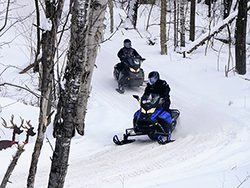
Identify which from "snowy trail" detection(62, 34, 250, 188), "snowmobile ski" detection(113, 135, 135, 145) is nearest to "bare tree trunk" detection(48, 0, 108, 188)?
"snowy trail" detection(62, 34, 250, 188)

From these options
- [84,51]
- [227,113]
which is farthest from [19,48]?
[84,51]

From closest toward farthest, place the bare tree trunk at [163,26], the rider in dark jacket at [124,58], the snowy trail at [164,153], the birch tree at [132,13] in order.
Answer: the snowy trail at [164,153] → the rider in dark jacket at [124,58] → the bare tree trunk at [163,26] → the birch tree at [132,13]

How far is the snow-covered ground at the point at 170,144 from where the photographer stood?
25.0 feet

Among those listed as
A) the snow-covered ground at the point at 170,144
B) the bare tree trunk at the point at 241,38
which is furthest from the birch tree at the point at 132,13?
the bare tree trunk at the point at 241,38

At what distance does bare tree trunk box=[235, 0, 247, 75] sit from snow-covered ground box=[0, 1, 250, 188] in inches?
16.1

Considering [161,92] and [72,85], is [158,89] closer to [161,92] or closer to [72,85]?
[161,92]

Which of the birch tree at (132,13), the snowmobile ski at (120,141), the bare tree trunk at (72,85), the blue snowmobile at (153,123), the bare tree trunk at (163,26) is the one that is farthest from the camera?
the birch tree at (132,13)

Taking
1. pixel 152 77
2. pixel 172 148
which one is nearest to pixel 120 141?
pixel 172 148

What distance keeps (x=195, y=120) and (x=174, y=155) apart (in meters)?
2.56

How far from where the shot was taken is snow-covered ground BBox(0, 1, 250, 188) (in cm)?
762

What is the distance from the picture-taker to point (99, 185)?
757cm

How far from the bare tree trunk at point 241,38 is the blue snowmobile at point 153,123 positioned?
755 cm

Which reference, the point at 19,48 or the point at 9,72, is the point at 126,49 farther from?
the point at 19,48

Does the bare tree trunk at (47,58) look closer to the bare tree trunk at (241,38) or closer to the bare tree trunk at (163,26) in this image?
the bare tree trunk at (241,38)
